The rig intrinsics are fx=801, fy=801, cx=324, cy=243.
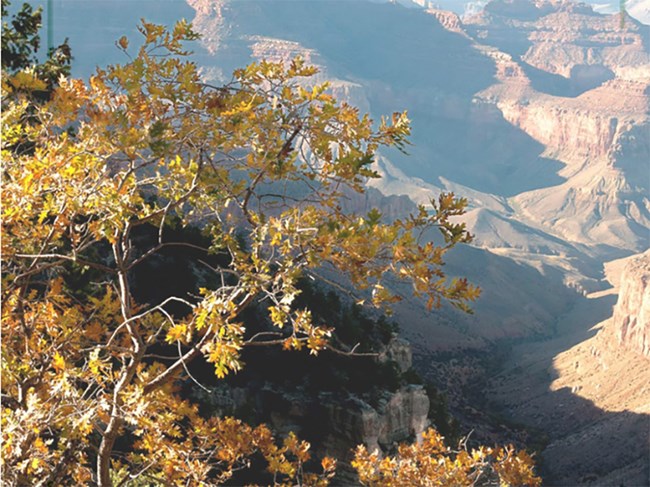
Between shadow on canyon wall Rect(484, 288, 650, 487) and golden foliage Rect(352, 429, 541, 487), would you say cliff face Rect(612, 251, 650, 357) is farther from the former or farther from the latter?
golden foliage Rect(352, 429, 541, 487)

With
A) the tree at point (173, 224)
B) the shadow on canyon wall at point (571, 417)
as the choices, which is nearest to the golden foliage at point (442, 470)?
the tree at point (173, 224)

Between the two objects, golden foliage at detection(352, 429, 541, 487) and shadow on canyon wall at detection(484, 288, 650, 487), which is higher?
golden foliage at detection(352, 429, 541, 487)

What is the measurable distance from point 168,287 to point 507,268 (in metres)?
114

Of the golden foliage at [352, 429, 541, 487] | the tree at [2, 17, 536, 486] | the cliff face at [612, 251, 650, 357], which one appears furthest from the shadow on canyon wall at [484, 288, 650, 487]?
the tree at [2, 17, 536, 486]

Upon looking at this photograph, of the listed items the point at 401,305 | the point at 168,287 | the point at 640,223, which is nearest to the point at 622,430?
the point at 401,305

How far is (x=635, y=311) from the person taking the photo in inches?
3103

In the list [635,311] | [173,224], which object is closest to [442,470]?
[173,224]

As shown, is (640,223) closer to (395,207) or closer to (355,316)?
(395,207)

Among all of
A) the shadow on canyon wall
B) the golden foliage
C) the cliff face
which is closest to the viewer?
the golden foliage

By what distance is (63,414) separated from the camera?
7965mm

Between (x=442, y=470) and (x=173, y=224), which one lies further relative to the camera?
(x=442, y=470)

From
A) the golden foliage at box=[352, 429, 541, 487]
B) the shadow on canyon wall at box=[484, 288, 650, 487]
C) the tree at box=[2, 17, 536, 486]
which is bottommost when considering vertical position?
the shadow on canyon wall at box=[484, 288, 650, 487]

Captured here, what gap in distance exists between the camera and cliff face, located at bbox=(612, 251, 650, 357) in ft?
247

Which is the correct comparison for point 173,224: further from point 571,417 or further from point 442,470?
point 571,417
